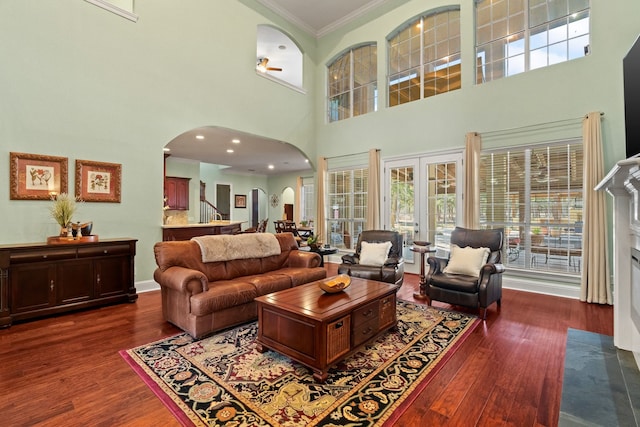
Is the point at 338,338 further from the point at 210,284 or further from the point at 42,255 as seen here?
the point at 42,255

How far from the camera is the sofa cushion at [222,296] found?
2844 millimetres

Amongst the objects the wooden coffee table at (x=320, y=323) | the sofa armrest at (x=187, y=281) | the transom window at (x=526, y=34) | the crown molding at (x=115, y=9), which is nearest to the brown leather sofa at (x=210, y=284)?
the sofa armrest at (x=187, y=281)

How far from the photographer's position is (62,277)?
3594 mm

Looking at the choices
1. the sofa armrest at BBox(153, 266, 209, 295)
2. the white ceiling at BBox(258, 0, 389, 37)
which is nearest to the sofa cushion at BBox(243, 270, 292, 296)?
the sofa armrest at BBox(153, 266, 209, 295)

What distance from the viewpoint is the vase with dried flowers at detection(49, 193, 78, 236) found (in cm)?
373

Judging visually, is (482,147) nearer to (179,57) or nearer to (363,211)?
(363,211)

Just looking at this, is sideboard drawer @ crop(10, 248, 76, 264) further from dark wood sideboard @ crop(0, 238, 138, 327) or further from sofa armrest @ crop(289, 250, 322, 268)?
sofa armrest @ crop(289, 250, 322, 268)

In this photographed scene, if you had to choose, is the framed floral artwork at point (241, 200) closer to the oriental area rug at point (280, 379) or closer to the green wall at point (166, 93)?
the green wall at point (166, 93)

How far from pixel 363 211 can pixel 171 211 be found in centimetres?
603

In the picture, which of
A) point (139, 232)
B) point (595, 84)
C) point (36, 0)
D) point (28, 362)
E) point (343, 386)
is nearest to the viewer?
point (343, 386)

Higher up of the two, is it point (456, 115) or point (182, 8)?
point (182, 8)

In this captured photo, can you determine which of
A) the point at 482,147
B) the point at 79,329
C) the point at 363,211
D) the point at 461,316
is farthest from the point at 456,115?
the point at 79,329

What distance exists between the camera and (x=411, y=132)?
5.93 m

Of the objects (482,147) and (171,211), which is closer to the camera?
(482,147)
